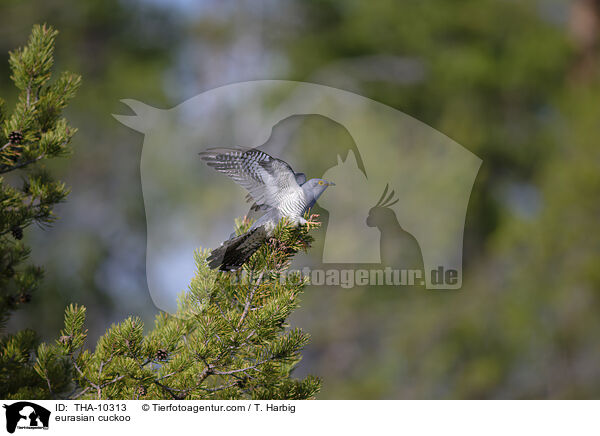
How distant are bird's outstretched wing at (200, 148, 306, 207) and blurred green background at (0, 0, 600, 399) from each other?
3.14 meters

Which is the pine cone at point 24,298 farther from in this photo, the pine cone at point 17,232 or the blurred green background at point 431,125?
the blurred green background at point 431,125

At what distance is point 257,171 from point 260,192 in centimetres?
8

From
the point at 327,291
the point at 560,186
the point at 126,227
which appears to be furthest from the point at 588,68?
the point at 126,227

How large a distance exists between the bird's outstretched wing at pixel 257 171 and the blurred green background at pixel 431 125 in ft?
10.3

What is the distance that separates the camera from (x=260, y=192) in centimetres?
171

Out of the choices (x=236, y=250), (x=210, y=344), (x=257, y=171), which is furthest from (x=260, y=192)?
(x=210, y=344)

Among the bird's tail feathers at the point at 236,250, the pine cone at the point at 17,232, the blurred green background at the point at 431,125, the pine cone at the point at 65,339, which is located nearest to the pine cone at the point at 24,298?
the pine cone at the point at 17,232

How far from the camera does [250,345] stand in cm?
145

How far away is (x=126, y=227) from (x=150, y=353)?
5176 mm

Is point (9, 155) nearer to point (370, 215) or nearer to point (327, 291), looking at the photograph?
point (370, 215)

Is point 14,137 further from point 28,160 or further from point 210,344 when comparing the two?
point 210,344

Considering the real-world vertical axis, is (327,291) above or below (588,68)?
below

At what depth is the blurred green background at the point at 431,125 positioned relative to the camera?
5.46 meters

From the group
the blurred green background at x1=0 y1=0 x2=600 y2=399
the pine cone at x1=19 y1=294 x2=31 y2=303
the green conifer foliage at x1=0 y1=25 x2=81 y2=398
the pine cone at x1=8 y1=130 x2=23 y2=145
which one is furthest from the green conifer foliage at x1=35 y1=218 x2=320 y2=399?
the blurred green background at x1=0 y1=0 x2=600 y2=399
